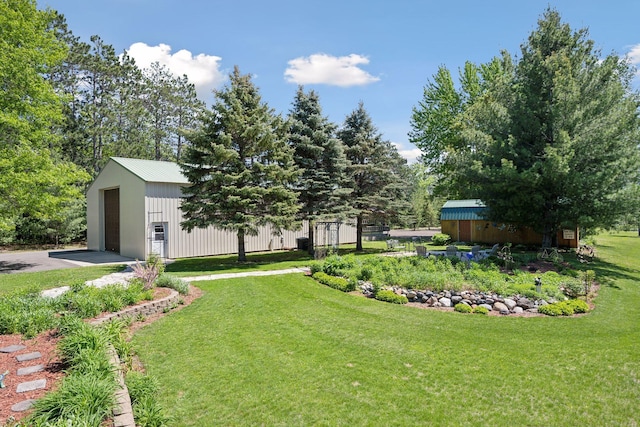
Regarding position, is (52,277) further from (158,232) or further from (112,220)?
(112,220)

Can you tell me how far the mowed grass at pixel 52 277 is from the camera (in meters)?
10.8

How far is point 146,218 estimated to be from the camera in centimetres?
1702

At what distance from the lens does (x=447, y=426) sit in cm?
376

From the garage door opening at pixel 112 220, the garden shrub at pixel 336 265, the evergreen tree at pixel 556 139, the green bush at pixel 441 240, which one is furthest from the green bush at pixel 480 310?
the garage door opening at pixel 112 220

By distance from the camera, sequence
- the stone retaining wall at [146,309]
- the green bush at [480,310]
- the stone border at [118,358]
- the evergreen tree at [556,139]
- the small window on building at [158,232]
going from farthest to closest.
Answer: the small window on building at [158,232] → the evergreen tree at [556,139] → the green bush at [480,310] → the stone retaining wall at [146,309] → the stone border at [118,358]

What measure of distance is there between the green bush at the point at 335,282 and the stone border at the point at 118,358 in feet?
13.9

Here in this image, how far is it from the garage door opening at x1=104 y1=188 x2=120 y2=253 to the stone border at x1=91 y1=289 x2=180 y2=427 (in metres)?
13.1

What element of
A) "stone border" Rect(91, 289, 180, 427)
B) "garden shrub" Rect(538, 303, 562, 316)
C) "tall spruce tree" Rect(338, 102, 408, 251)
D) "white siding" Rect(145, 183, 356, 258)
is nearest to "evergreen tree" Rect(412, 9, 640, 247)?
"tall spruce tree" Rect(338, 102, 408, 251)

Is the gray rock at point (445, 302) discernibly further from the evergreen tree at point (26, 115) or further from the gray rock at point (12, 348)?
the evergreen tree at point (26, 115)

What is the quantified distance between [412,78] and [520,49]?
758 cm

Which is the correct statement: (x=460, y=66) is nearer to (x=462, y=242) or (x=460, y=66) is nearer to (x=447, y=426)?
(x=462, y=242)

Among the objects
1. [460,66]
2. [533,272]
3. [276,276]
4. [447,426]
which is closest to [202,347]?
[447,426]

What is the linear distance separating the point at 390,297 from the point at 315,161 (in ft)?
34.3

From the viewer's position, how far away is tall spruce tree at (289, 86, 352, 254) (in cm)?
1748
